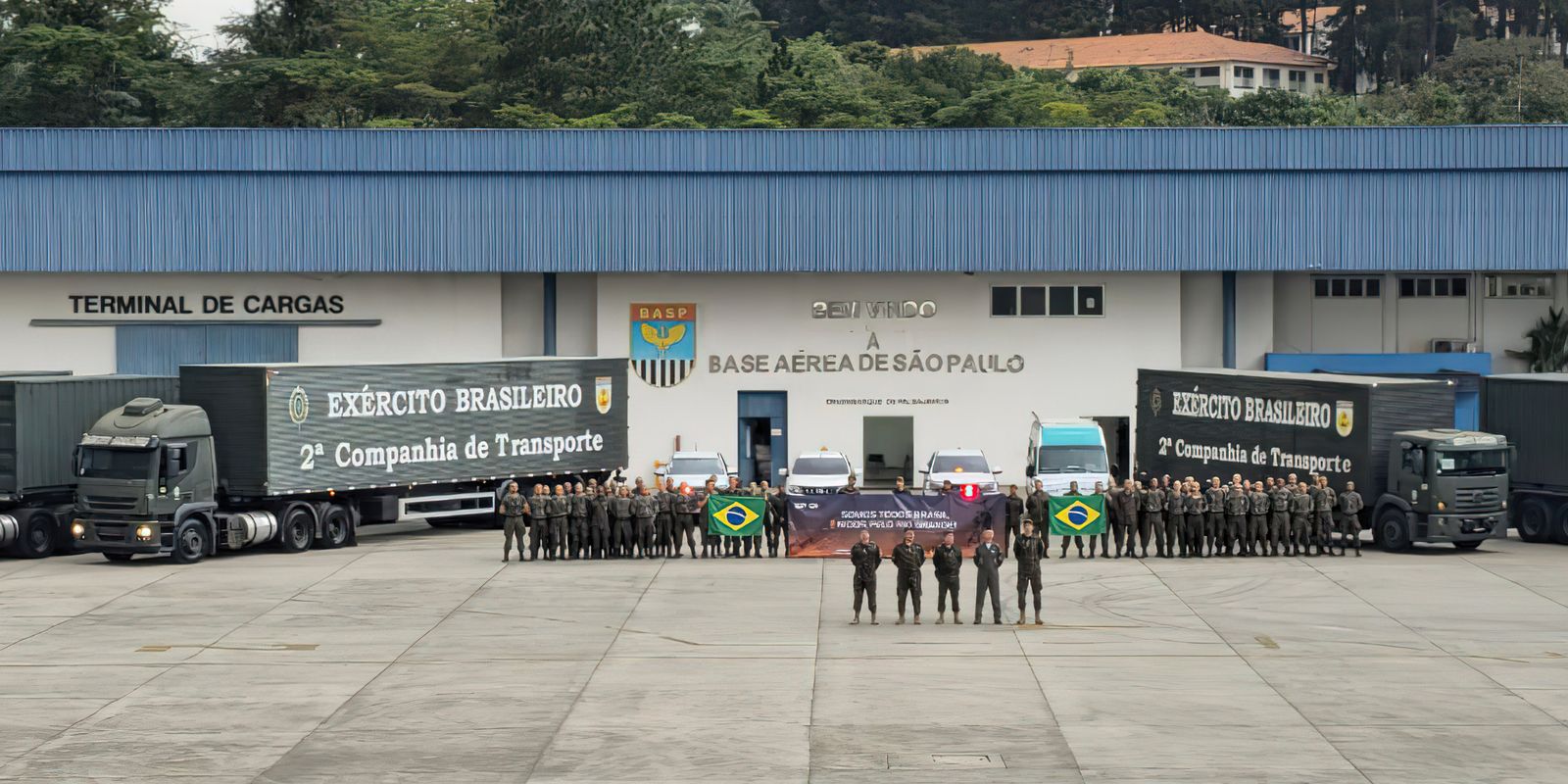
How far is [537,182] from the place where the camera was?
48.9m

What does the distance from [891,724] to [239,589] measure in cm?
1462

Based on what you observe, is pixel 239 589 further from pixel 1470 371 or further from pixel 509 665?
pixel 1470 371

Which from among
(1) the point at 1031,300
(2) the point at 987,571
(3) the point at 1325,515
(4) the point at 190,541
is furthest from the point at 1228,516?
(4) the point at 190,541

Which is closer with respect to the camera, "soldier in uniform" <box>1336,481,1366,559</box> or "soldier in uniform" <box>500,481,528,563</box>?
"soldier in uniform" <box>1336,481,1366,559</box>

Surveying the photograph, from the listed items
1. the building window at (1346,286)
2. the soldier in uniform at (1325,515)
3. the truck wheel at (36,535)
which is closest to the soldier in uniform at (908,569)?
the soldier in uniform at (1325,515)

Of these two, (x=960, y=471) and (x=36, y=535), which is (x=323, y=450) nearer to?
(x=36, y=535)

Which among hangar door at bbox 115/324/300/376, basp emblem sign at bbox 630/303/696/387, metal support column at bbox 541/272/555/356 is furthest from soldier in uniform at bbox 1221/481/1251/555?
hangar door at bbox 115/324/300/376

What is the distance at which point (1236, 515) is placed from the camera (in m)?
33.3

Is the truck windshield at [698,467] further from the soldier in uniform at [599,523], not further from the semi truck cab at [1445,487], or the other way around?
the semi truck cab at [1445,487]

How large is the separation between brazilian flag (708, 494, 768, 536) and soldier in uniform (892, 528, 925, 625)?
7518 mm

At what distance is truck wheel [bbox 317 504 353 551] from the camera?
3612cm

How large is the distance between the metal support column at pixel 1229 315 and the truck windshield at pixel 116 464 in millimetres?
28885

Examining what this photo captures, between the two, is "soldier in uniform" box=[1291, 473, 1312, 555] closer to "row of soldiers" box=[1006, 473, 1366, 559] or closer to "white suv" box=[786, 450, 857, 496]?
"row of soldiers" box=[1006, 473, 1366, 559]

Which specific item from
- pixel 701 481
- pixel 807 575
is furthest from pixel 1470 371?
pixel 807 575
